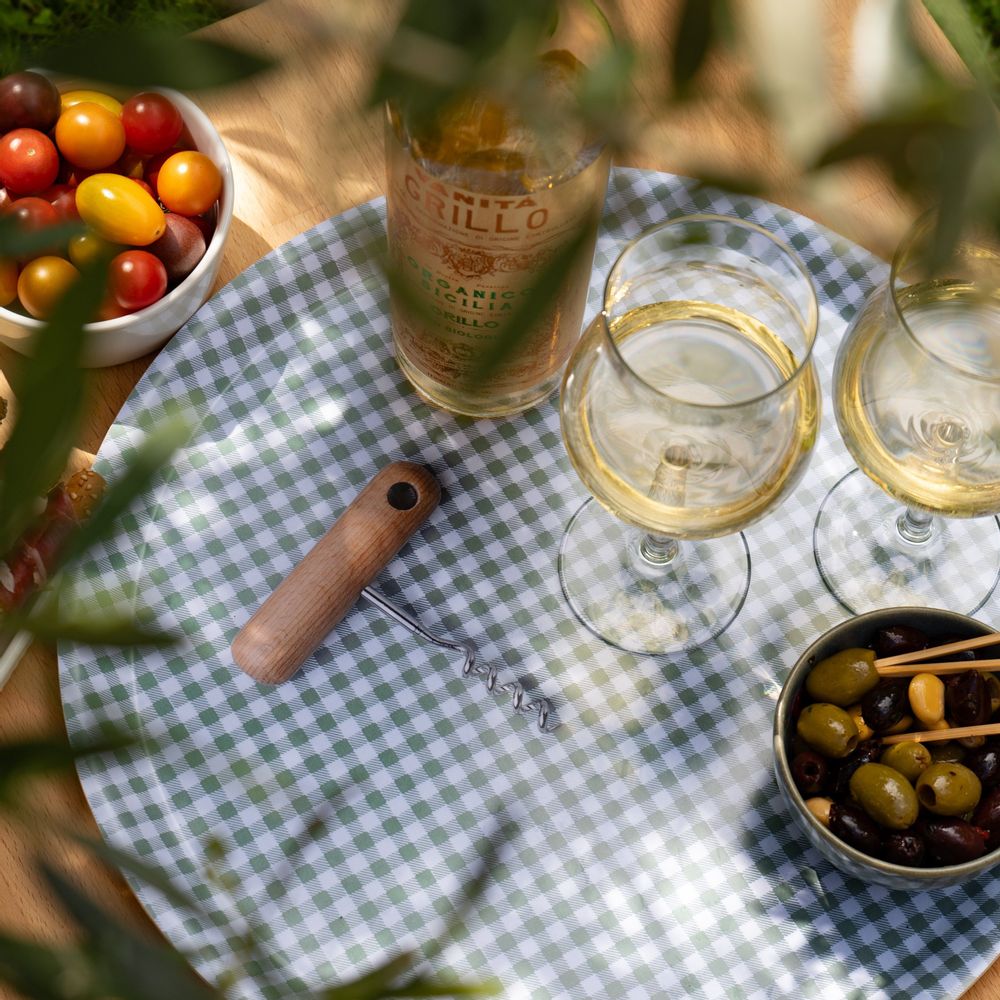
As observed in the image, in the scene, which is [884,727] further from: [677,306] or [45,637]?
[45,637]

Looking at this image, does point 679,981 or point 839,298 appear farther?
point 839,298

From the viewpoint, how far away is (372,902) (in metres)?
0.73

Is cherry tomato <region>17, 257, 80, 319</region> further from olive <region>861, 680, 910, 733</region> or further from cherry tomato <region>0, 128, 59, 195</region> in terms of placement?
olive <region>861, 680, 910, 733</region>

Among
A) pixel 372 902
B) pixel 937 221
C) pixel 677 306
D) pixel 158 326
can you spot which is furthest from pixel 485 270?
pixel 937 221

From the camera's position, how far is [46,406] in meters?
0.24

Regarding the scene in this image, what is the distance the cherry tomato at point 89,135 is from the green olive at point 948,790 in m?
0.63

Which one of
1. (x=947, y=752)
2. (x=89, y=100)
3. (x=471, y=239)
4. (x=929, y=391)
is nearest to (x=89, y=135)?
(x=89, y=100)

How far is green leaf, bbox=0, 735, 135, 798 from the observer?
0.30m

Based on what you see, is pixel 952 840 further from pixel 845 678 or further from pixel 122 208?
pixel 122 208

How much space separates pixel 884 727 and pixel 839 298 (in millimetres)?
316

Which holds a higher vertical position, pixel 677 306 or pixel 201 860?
pixel 677 306

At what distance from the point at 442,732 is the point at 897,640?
0.27 m

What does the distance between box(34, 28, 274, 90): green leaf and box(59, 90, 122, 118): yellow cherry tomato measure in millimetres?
662

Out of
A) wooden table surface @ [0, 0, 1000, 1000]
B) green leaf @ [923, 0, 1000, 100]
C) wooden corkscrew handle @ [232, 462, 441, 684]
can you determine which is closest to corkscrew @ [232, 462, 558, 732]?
wooden corkscrew handle @ [232, 462, 441, 684]
